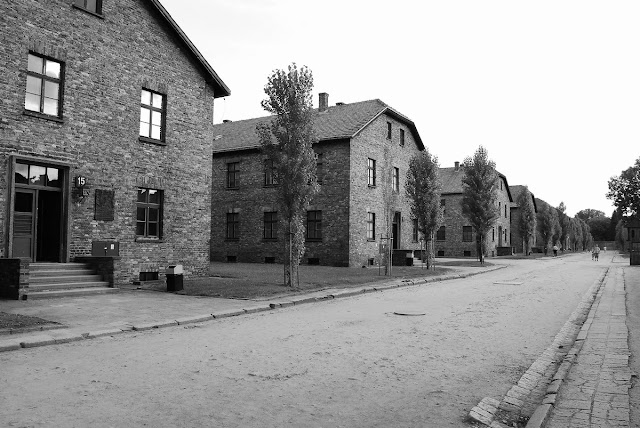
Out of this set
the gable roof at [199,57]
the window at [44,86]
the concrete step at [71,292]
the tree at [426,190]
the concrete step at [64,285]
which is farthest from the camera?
the tree at [426,190]

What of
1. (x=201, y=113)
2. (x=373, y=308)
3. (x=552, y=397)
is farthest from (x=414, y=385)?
(x=201, y=113)

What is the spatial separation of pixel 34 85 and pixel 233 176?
19015 mm

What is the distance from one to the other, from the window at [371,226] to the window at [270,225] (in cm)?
557

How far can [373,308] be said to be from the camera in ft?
40.1

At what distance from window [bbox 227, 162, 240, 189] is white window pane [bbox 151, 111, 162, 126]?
47.6 feet

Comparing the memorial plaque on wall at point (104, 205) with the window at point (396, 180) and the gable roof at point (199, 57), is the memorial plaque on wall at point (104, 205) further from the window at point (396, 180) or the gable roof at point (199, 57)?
the window at point (396, 180)

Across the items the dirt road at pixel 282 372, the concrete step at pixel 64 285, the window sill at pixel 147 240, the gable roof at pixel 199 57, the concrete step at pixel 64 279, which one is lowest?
the dirt road at pixel 282 372

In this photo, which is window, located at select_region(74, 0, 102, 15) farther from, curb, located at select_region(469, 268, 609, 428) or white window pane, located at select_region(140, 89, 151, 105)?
curb, located at select_region(469, 268, 609, 428)

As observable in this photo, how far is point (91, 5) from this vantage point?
16.2 meters

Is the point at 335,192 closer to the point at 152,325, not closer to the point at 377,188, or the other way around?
the point at 377,188

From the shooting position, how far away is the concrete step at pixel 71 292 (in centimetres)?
1273

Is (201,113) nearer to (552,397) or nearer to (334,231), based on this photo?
(334,231)

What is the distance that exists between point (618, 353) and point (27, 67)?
15382 mm

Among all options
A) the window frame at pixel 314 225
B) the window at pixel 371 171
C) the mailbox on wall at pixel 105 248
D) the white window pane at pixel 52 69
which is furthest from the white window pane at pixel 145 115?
the window at pixel 371 171
